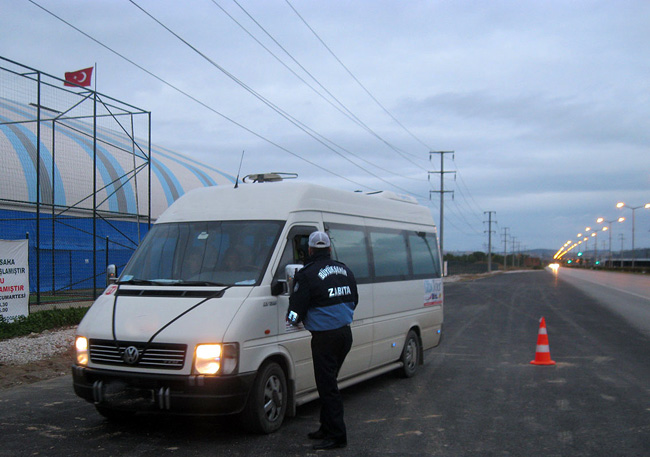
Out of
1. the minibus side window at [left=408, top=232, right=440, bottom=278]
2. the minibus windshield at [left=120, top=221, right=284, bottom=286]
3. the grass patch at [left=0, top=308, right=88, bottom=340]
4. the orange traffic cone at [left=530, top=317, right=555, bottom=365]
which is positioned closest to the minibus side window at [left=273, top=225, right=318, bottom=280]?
the minibus windshield at [left=120, top=221, right=284, bottom=286]

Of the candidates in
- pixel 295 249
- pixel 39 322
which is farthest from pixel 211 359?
pixel 39 322

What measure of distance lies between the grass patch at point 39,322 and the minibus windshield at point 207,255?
6614 mm

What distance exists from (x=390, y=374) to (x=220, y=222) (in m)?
4.34

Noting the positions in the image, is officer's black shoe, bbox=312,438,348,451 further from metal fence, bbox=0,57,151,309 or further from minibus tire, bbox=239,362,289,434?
metal fence, bbox=0,57,151,309

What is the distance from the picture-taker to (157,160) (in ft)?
126

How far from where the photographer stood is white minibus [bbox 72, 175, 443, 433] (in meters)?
5.65

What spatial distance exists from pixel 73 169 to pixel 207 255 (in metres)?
23.8

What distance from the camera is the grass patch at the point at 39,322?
40.3 ft

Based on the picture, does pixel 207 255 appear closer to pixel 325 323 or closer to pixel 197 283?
pixel 197 283

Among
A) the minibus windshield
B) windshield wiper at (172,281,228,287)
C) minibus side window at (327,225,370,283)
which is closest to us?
windshield wiper at (172,281,228,287)

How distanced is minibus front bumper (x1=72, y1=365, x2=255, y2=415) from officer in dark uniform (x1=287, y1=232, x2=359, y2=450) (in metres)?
0.68

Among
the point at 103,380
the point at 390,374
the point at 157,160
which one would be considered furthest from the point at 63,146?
the point at 103,380

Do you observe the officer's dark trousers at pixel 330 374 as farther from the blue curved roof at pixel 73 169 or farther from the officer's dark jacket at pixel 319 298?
the blue curved roof at pixel 73 169

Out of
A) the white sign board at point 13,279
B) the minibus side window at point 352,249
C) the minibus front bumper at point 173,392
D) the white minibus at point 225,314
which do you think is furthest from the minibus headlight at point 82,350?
the white sign board at point 13,279
